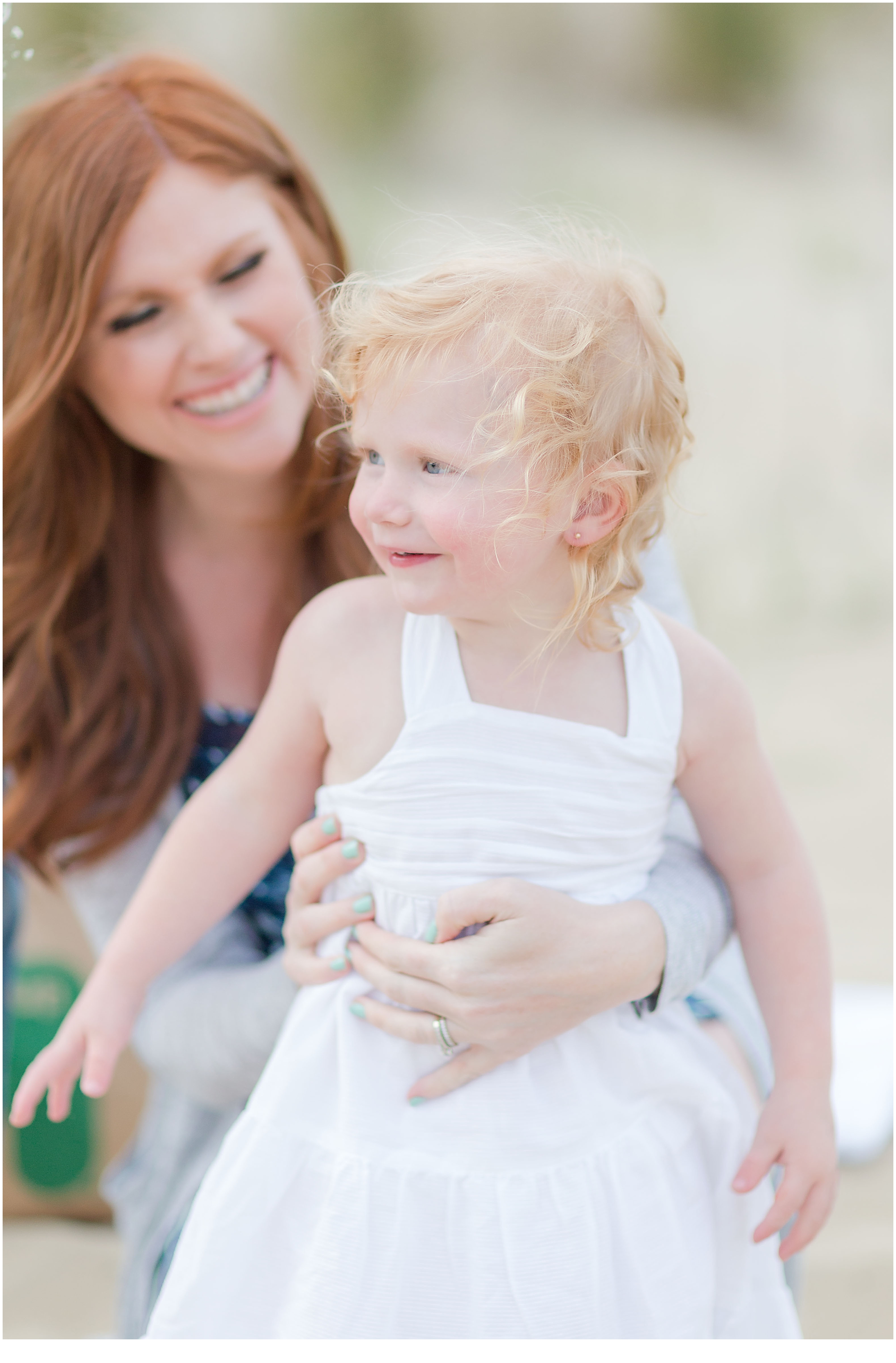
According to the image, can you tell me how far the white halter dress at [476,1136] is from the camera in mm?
958

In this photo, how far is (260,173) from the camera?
1.43 meters

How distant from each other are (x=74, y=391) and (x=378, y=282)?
2.39 feet

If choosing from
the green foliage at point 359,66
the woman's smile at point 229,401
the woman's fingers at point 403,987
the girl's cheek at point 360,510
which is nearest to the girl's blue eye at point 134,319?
the woman's smile at point 229,401

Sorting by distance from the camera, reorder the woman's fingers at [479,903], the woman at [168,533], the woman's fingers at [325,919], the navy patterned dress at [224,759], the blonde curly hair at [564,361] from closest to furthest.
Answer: the blonde curly hair at [564,361], the woman's fingers at [479,903], the woman's fingers at [325,919], the woman at [168,533], the navy patterned dress at [224,759]

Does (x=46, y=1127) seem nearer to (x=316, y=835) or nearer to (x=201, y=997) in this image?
(x=201, y=997)

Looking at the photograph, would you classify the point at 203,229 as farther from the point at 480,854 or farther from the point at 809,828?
the point at 809,828

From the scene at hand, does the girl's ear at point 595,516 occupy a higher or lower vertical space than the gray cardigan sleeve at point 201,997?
higher

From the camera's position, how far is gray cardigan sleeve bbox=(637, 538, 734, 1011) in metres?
1.05

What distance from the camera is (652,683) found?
1.01 meters

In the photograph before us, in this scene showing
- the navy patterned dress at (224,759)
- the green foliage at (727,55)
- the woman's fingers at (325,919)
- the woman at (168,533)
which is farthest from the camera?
the green foliage at (727,55)

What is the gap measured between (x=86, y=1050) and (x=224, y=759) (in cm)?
54

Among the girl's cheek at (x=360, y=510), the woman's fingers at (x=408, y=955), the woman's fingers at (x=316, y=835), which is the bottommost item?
the woman's fingers at (x=408, y=955)

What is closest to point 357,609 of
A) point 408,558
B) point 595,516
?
point 408,558

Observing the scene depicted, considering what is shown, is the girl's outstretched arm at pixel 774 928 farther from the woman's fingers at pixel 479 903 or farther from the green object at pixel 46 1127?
the green object at pixel 46 1127
